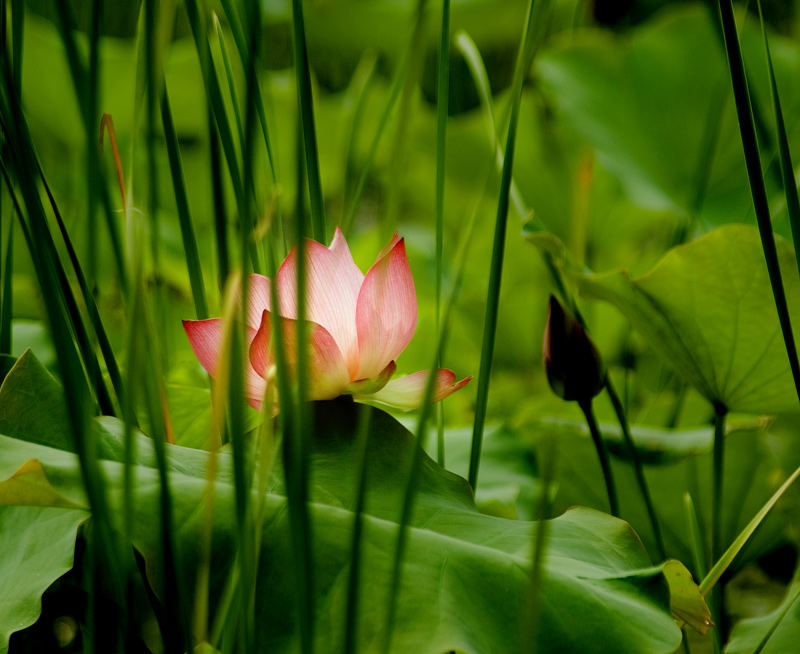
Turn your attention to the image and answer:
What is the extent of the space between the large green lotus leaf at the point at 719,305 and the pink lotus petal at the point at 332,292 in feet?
0.43

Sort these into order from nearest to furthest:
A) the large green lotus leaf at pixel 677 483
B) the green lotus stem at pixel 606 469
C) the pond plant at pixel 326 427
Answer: the pond plant at pixel 326 427 < the green lotus stem at pixel 606 469 < the large green lotus leaf at pixel 677 483

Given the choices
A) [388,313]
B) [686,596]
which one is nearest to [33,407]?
[388,313]

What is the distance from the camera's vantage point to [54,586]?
24 centimetres

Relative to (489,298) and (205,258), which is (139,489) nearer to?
(489,298)

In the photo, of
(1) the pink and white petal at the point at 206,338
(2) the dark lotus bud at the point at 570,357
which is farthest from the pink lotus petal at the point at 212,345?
(2) the dark lotus bud at the point at 570,357

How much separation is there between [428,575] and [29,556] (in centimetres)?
13

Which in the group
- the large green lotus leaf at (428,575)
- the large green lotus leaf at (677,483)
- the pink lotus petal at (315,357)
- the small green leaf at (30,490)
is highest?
the pink lotus petal at (315,357)

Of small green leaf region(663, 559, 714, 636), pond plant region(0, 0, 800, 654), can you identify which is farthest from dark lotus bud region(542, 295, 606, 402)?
small green leaf region(663, 559, 714, 636)

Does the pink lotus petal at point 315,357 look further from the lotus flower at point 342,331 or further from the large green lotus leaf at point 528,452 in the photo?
the large green lotus leaf at point 528,452

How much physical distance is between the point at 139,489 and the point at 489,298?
0.14 meters

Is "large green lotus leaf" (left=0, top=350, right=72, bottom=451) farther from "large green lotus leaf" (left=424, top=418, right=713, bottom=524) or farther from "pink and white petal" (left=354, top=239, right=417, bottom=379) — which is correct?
"large green lotus leaf" (left=424, top=418, right=713, bottom=524)

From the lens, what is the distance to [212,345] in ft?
0.72

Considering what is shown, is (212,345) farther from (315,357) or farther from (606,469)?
(606,469)

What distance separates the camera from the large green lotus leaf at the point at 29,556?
0.19m
